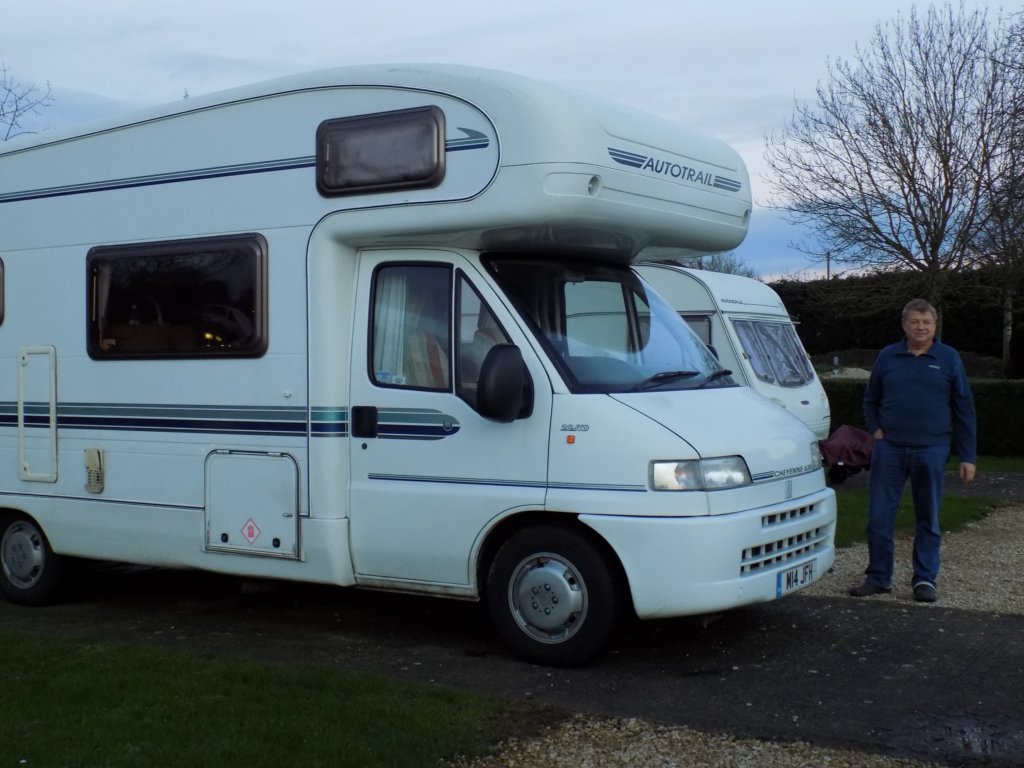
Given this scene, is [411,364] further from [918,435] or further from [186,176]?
[918,435]

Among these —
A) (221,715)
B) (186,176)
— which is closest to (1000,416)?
(186,176)

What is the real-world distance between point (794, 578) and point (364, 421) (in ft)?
8.11

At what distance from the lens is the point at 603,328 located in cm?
686

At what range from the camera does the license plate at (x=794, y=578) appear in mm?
6480

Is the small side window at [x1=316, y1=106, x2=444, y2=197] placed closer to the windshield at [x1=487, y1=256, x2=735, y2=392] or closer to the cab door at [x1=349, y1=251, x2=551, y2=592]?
the cab door at [x1=349, y1=251, x2=551, y2=592]

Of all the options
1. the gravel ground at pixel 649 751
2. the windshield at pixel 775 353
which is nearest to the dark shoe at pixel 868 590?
the gravel ground at pixel 649 751

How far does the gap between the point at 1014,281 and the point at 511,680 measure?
2058cm

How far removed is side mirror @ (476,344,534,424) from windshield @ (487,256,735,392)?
274 mm

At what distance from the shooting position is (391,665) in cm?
673

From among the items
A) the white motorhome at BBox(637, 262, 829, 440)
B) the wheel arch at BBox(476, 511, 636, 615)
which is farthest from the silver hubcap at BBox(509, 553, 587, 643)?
the white motorhome at BBox(637, 262, 829, 440)

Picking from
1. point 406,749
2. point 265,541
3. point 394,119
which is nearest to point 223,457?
point 265,541

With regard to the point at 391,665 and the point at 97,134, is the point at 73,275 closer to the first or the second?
the point at 97,134

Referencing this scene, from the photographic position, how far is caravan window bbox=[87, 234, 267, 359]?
7242mm

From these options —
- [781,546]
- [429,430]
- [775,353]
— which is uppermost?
[775,353]
